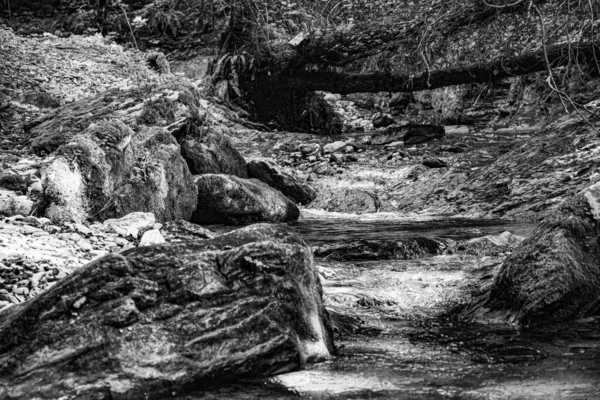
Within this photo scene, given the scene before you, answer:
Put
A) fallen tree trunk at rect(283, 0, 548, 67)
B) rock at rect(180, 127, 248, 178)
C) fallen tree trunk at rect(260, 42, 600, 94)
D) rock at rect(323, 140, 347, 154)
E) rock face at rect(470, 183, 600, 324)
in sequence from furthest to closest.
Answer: fallen tree trunk at rect(283, 0, 548, 67), rock at rect(323, 140, 347, 154), fallen tree trunk at rect(260, 42, 600, 94), rock at rect(180, 127, 248, 178), rock face at rect(470, 183, 600, 324)

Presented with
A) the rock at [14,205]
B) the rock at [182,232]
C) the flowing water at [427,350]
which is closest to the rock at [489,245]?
the flowing water at [427,350]

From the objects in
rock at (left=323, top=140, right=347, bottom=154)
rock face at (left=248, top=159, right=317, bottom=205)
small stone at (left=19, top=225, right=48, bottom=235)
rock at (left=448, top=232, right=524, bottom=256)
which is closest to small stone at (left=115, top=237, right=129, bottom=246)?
small stone at (left=19, top=225, right=48, bottom=235)

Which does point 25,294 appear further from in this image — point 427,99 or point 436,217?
point 427,99

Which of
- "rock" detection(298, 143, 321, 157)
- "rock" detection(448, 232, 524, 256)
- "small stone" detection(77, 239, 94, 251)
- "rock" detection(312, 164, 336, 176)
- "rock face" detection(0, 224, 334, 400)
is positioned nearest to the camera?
"rock face" detection(0, 224, 334, 400)

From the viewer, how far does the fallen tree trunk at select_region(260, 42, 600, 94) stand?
1062 centimetres

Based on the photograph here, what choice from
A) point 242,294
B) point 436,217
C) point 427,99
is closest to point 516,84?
point 427,99

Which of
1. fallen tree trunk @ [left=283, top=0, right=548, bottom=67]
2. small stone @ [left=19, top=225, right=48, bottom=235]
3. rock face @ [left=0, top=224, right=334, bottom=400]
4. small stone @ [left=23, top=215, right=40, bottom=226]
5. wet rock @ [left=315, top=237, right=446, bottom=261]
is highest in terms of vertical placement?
fallen tree trunk @ [left=283, top=0, right=548, bottom=67]

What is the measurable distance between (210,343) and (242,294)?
32cm

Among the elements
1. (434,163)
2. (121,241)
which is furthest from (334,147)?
(121,241)

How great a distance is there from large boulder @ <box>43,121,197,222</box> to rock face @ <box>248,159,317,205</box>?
2.01m

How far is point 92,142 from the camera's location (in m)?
6.11

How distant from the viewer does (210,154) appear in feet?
28.6

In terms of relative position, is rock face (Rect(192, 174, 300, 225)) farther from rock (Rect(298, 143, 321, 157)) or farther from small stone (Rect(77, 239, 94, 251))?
rock (Rect(298, 143, 321, 157))

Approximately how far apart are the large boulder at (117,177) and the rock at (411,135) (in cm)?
542
